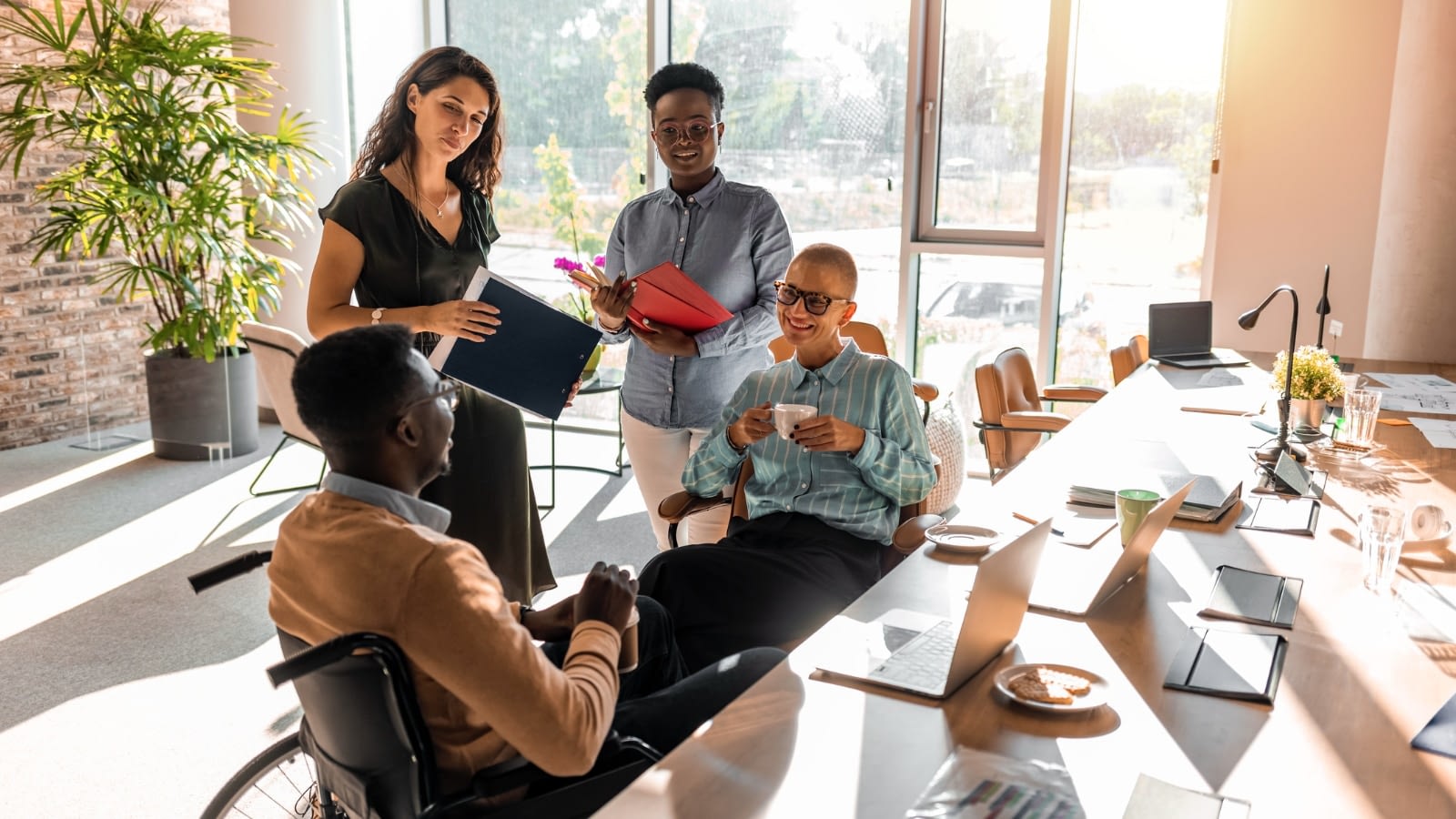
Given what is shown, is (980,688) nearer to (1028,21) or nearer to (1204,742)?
(1204,742)

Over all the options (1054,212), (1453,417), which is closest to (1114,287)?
(1054,212)

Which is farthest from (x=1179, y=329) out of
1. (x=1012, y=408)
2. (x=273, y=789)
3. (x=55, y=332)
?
(x=55, y=332)

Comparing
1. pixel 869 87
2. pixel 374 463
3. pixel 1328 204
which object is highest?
→ pixel 869 87

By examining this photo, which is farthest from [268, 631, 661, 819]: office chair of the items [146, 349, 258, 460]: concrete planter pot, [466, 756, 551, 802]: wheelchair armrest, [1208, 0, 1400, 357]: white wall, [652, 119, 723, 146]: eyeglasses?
[146, 349, 258, 460]: concrete planter pot

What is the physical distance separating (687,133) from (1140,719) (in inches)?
82.2

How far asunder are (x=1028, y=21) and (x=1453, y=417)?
2.67 meters

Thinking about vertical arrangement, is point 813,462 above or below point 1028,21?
below

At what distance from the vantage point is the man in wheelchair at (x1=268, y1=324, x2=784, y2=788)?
141 cm

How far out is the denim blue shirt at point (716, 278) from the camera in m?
3.21

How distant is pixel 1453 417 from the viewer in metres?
3.46

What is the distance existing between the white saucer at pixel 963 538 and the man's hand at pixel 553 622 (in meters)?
0.73

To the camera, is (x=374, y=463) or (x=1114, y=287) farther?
(x=1114, y=287)

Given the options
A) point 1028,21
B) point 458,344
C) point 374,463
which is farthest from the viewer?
point 1028,21

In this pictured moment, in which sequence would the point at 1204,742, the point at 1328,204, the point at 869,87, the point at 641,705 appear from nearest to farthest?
the point at 1204,742 → the point at 641,705 → the point at 1328,204 → the point at 869,87
